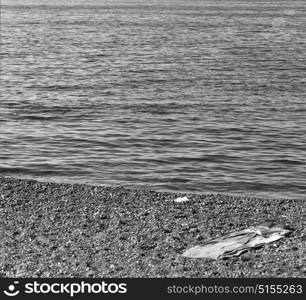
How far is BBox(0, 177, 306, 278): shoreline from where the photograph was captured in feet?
55.6

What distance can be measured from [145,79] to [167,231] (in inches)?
1411

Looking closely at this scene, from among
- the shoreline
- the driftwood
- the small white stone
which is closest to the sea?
the small white stone

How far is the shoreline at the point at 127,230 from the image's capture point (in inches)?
667

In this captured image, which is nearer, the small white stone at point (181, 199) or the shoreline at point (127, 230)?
the shoreline at point (127, 230)

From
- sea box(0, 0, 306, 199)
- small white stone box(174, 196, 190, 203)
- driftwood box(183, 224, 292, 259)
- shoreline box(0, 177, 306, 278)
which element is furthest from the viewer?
sea box(0, 0, 306, 199)

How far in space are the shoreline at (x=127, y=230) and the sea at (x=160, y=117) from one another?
323 cm

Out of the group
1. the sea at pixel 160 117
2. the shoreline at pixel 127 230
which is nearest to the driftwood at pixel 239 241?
the shoreline at pixel 127 230

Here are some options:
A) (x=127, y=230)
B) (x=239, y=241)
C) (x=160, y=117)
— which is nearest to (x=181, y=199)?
(x=127, y=230)

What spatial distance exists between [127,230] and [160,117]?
20.6 metres

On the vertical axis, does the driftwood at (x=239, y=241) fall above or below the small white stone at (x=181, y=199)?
above

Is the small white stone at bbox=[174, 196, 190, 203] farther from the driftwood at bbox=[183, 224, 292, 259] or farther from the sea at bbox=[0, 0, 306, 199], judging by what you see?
the driftwood at bbox=[183, 224, 292, 259]

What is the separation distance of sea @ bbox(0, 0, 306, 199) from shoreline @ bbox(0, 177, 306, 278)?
3.23m

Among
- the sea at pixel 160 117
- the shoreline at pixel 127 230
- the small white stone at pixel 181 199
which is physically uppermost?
the shoreline at pixel 127 230

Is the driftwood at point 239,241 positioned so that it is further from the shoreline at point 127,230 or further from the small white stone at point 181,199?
the small white stone at point 181,199
